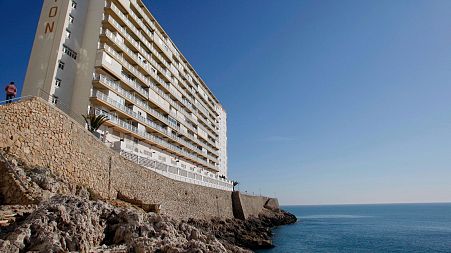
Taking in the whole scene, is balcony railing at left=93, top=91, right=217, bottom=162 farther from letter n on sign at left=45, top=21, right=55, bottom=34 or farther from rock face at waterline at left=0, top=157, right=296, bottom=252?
rock face at waterline at left=0, top=157, right=296, bottom=252

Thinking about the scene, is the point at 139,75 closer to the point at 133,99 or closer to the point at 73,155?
the point at 133,99

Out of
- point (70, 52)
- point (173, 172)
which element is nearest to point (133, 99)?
point (70, 52)

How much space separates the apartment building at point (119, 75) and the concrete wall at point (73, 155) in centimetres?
271

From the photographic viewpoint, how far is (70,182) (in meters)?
17.1

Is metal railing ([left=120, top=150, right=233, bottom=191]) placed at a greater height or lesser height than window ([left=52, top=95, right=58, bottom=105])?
lesser

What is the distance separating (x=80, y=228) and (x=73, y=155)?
9219 millimetres

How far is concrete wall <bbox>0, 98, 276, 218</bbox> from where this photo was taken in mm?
14938

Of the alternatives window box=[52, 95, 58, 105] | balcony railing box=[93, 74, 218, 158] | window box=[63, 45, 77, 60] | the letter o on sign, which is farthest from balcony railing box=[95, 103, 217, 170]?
the letter o on sign

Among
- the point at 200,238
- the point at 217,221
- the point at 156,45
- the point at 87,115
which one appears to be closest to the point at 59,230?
the point at 200,238

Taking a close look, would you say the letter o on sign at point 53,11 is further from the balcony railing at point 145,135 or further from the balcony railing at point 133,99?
the balcony railing at point 145,135

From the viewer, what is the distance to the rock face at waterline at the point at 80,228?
8.90 m

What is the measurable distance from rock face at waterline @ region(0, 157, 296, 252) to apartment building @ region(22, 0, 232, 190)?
13.3 meters

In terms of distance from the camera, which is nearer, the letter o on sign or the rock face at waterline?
the rock face at waterline

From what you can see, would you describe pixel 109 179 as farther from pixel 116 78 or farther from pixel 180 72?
pixel 180 72
